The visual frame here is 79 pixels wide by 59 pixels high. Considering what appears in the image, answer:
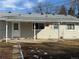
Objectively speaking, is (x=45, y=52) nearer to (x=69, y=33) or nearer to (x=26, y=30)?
(x=26, y=30)

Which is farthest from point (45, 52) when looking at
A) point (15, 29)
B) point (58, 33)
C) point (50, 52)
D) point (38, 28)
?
point (38, 28)

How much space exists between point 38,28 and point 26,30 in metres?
1.86

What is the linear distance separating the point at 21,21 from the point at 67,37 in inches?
286

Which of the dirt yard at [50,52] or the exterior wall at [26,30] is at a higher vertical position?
the exterior wall at [26,30]

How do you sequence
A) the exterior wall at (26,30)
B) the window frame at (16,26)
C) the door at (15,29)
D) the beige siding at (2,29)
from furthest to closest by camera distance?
the window frame at (16,26) → the exterior wall at (26,30) → the door at (15,29) → the beige siding at (2,29)

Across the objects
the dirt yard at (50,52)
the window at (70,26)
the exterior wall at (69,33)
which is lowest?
the dirt yard at (50,52)

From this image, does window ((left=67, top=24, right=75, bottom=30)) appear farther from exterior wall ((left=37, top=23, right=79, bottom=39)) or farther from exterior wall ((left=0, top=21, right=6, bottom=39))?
exterior wall ((left=0, top=21, right=6, bottom=39))

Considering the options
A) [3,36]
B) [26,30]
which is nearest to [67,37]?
[26,30]

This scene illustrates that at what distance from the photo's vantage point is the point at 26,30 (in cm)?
3744

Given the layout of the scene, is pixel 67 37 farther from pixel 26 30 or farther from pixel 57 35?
pixel 26 30

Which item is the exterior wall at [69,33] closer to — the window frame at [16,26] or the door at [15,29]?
the door at [15,29]

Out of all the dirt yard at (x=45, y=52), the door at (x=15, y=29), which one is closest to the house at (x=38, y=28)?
the door at (x=15, y=29)

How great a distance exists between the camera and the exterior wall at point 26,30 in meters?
37.3

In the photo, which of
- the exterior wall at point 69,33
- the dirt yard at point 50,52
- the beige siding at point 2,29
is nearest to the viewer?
the dirt yard at point 50,52
